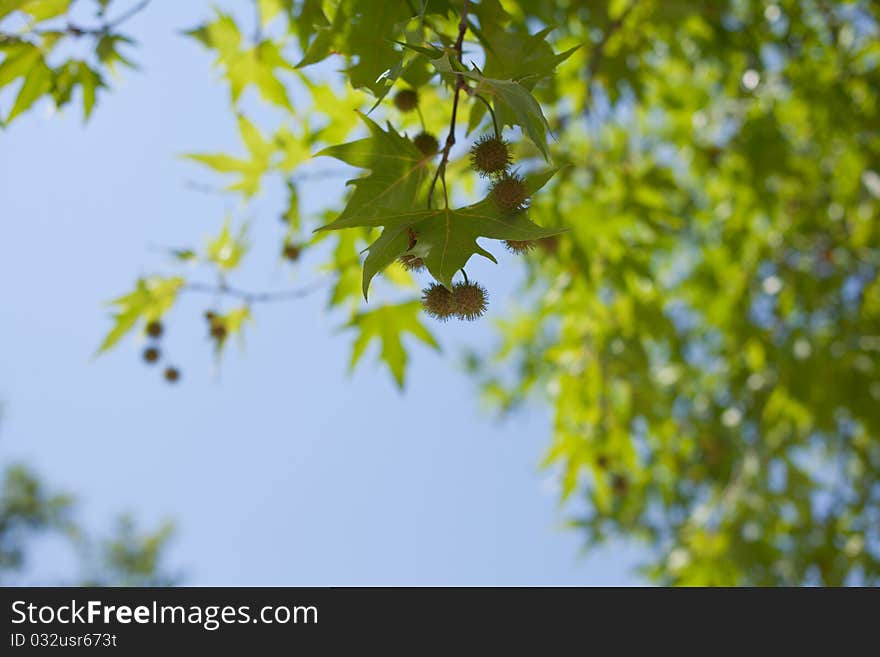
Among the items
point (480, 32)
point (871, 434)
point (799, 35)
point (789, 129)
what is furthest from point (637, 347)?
point (789, 129)

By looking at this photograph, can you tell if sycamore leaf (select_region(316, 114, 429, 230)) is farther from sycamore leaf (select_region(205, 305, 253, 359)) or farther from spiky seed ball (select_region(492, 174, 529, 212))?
sycamore leaf (select_region(205, 305, 253, 359))

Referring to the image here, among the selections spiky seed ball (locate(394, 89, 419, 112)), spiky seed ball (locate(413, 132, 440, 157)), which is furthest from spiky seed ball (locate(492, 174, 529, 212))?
spiky seed ball (locate(394, 89, 419, 112))

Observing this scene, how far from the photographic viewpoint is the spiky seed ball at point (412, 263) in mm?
1395

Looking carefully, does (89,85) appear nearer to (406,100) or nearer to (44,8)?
(44,8)

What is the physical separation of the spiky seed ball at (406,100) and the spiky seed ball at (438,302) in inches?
26.6

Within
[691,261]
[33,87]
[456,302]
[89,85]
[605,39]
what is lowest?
[456,302]

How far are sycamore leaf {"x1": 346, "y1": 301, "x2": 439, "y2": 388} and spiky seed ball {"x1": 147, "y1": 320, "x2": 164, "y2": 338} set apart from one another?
Answer: 0.77 meters

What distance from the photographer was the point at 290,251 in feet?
10.0

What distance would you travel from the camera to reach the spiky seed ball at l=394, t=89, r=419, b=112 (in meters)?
1.96

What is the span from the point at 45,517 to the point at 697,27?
15.8 metres

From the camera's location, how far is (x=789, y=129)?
215 inches

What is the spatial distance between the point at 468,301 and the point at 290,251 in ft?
5.75

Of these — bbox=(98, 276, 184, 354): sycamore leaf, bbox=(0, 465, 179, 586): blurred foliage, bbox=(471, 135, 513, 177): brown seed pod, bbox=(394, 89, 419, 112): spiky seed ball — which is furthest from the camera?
bbox=(0, 465, 179, 586): blurred foliage

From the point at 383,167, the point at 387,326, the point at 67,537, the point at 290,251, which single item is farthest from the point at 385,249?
the point at 67,537
